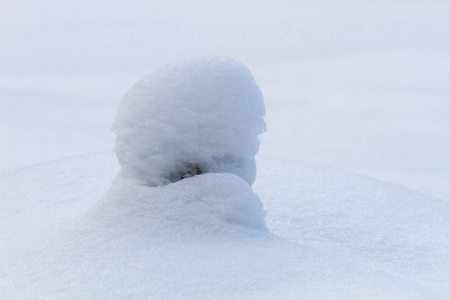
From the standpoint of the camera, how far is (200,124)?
3.19 m

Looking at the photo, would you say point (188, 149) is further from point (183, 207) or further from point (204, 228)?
point (204, 228)

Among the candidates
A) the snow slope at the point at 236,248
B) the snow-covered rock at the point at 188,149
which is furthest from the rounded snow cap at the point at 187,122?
the snow slope at the point at 236,248

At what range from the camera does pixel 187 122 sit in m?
3.16

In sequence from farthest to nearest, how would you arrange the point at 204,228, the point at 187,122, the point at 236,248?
the point at 187,122, the point at 204,228, the point at 236,248

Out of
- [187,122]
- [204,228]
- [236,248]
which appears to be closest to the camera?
[236,248]

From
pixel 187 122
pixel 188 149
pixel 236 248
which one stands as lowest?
pixel 236 248

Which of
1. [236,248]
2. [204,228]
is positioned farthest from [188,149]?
[236,248]

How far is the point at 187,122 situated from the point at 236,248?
2.09 ft

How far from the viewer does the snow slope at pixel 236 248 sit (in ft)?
8.46

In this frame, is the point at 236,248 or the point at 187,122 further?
the point at 187,122

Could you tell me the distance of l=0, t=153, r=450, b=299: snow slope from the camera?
2.58 meters

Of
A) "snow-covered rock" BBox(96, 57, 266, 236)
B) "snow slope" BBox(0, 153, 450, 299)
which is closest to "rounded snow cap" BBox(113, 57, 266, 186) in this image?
"snow-covered rock" BBox(96, 57, 266, 236)

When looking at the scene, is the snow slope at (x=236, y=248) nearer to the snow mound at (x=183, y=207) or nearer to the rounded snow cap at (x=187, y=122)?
the snow mound at (x=183, y=207)

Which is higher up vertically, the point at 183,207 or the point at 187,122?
the point at 187,122
